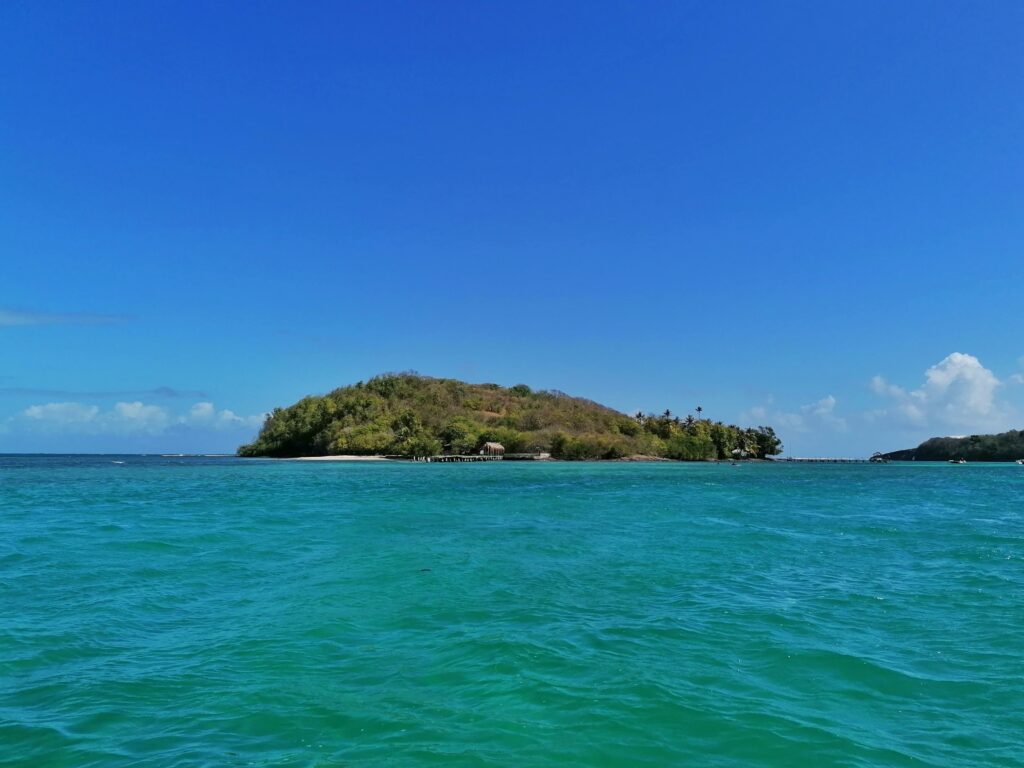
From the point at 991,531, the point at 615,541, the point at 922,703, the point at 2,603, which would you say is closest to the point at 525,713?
the point at 922,703

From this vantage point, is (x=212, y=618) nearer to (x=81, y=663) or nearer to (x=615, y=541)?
(x=81, y=663)

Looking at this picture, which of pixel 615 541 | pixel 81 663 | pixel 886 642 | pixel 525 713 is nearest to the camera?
pixel 525 713

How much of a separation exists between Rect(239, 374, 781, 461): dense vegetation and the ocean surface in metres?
116

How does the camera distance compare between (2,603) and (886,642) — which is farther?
(2,603)

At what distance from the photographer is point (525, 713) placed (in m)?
7.09

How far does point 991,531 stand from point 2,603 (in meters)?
28.6

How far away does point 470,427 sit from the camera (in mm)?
144375

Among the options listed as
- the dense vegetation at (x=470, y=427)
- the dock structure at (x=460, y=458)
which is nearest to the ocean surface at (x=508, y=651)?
the dock structure at (x=460, y=458)

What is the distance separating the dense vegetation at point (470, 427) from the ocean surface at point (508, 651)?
115600 mm

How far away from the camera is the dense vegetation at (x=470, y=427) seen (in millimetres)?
141000

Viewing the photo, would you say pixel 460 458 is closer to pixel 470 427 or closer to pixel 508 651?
pixel 470 427

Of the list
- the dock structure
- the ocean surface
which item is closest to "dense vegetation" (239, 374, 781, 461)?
the dock structure

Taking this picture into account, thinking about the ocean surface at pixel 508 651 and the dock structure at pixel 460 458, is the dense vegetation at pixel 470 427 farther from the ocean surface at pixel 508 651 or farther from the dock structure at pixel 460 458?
the ocean surface at pixel 508 651

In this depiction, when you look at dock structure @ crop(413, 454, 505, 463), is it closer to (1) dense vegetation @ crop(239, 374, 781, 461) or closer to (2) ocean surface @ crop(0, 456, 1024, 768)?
(1) dense vegetation @ crop(239, 374, 781, 461)
